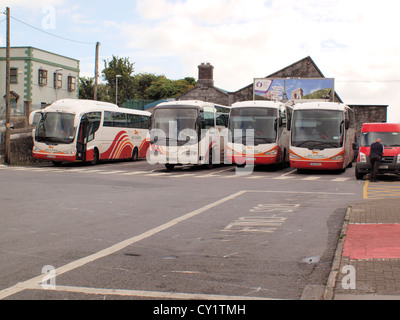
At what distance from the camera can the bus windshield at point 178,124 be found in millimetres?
25969

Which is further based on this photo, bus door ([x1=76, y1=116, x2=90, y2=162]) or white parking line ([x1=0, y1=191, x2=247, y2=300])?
bus door ([x1=76, y1=116, x2=90, y2=162])

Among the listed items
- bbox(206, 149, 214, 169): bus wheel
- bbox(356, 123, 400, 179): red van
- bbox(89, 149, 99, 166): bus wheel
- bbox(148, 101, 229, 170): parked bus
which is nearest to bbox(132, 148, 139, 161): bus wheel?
bbox(89, 149, 99, 166): bus wheel

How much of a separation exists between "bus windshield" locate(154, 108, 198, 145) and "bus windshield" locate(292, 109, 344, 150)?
4814 mm

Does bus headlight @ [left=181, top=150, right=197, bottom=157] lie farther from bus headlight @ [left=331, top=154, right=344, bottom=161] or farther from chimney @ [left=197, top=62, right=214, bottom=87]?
chimney @ [left=197, top=62, right=214, bottom=87]

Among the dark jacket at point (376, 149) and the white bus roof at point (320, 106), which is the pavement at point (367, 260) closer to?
the dark jacket at point (376, 149)

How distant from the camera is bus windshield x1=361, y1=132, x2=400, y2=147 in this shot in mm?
22438

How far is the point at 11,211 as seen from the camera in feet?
38.6

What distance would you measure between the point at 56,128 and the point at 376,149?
659 inches

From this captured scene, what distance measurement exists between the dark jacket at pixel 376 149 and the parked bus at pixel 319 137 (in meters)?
3.19

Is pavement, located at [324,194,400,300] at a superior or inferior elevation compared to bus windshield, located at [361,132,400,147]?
inferior

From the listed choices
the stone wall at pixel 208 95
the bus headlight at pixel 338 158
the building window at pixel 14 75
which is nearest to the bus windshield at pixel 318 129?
the bus headlight at pixel 338 158

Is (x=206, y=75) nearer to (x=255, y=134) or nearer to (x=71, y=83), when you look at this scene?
(x=71, y=83)

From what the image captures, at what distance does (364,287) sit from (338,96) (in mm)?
55554

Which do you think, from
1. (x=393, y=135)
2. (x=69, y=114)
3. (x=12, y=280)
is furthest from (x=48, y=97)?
(x=12, y=280)
